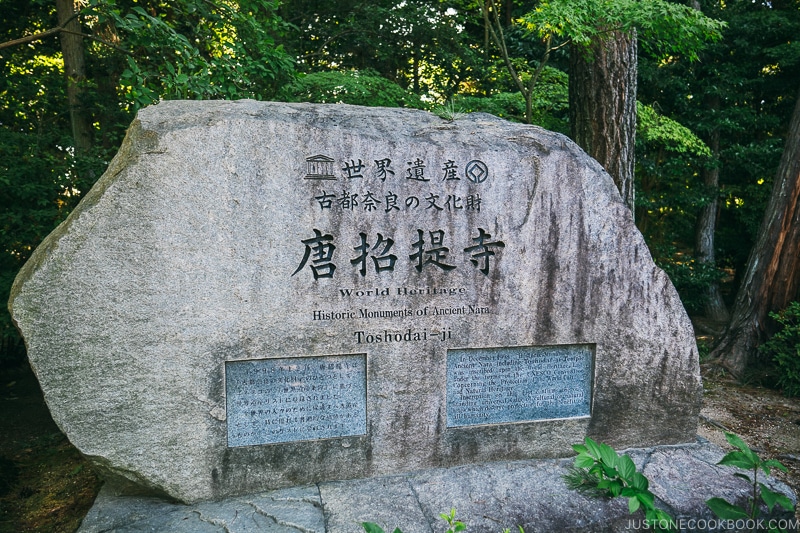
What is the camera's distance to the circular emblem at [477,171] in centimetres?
321

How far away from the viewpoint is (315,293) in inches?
118

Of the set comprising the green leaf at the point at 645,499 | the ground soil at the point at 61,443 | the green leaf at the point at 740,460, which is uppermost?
the green leaf at the point at 740,460

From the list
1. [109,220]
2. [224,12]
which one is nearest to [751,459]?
[109,220]

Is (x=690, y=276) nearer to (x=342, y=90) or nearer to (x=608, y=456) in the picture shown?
(x=342, y=90)

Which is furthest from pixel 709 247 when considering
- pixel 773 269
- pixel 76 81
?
pixel 76 81

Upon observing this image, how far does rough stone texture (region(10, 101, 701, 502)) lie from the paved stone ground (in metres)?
0.12

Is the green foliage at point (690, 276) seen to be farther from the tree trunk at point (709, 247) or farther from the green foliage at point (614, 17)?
the green foliage at point (614, 17)

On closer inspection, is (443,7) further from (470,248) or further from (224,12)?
(470,248)

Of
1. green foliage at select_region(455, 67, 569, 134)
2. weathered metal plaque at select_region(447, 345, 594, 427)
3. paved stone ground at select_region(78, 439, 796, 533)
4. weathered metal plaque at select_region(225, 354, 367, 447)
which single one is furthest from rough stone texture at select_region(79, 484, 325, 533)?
A: green foliage at select_region(455, 67, 569, 134)

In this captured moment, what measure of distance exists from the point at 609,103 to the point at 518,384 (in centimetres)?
338

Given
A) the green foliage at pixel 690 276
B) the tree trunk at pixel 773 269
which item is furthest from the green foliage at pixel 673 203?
the tree trunk at pixel 773 269

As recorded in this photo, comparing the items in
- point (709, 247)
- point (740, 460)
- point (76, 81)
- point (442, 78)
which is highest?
point (442, 78)

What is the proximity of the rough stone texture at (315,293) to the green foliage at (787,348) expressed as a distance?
2957 mm

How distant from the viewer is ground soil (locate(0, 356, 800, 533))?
3424 millimetres
